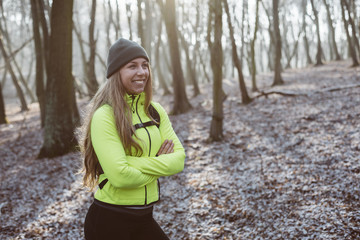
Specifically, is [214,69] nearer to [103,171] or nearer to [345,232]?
[345,232]

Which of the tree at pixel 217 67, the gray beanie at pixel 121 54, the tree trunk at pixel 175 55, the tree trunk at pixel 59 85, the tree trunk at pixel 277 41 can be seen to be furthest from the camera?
the tree trunk at pixel 277 41

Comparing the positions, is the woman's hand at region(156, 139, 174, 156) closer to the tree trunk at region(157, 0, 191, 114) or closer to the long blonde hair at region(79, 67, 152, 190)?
the long blonde hair at region(79, 67, 152, 190)

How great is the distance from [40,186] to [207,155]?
14.7 ft

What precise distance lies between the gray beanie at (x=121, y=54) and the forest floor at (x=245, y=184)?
3559 millimetres

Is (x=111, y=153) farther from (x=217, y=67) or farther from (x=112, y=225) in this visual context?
(x=217, y=67)

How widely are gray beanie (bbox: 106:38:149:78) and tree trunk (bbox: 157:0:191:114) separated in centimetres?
1094

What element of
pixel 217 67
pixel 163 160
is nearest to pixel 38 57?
pixel 217 67

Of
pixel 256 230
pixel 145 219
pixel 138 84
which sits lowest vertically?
pixel 256 230

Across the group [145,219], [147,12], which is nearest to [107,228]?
[145,219]

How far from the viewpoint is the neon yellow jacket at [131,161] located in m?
1.92

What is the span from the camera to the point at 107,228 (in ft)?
6.62

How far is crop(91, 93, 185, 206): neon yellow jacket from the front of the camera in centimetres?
192

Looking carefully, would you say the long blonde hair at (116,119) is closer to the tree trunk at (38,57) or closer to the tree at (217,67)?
the tree at (217,67)

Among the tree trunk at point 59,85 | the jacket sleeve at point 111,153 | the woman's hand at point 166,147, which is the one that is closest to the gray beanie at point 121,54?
the jacket sleeve at point 111,153
